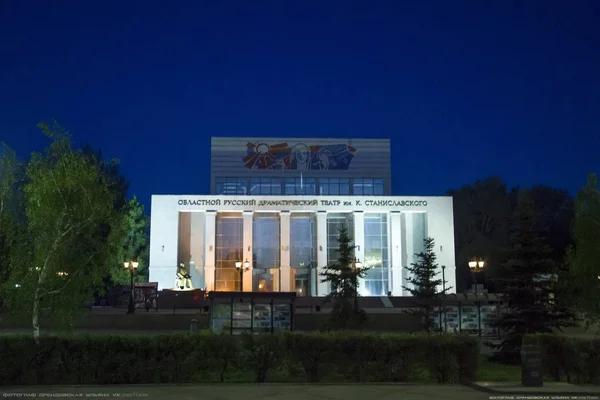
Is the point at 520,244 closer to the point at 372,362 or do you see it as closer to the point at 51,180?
the point at 372,362

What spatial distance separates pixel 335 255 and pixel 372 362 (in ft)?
133

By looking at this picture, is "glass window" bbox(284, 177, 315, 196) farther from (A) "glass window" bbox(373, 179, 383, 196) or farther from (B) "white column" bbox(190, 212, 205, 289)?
(B) "white column" bbox(190, 212, 205, 289)

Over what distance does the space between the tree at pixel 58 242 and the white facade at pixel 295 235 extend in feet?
119

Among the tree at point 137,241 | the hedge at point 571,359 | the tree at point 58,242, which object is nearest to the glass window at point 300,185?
the tree at point 137,241

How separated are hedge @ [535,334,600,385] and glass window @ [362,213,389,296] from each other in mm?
38248

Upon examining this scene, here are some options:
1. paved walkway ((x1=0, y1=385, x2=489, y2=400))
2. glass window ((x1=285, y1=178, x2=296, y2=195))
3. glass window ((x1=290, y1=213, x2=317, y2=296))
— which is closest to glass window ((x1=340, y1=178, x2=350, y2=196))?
glass window ((x1=285, y1=178, x2=296, y2=195))

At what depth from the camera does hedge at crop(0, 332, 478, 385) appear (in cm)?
1477

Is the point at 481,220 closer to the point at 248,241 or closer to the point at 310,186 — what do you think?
the point at 310,186

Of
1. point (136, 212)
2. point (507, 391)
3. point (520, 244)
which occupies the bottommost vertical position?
point (507, 391)

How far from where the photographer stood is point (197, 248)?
55188 mm

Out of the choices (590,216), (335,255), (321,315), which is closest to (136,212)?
(335,255)

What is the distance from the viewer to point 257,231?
187ft

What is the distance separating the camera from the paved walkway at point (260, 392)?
13.2 meters

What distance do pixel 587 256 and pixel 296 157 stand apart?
44934 mm
